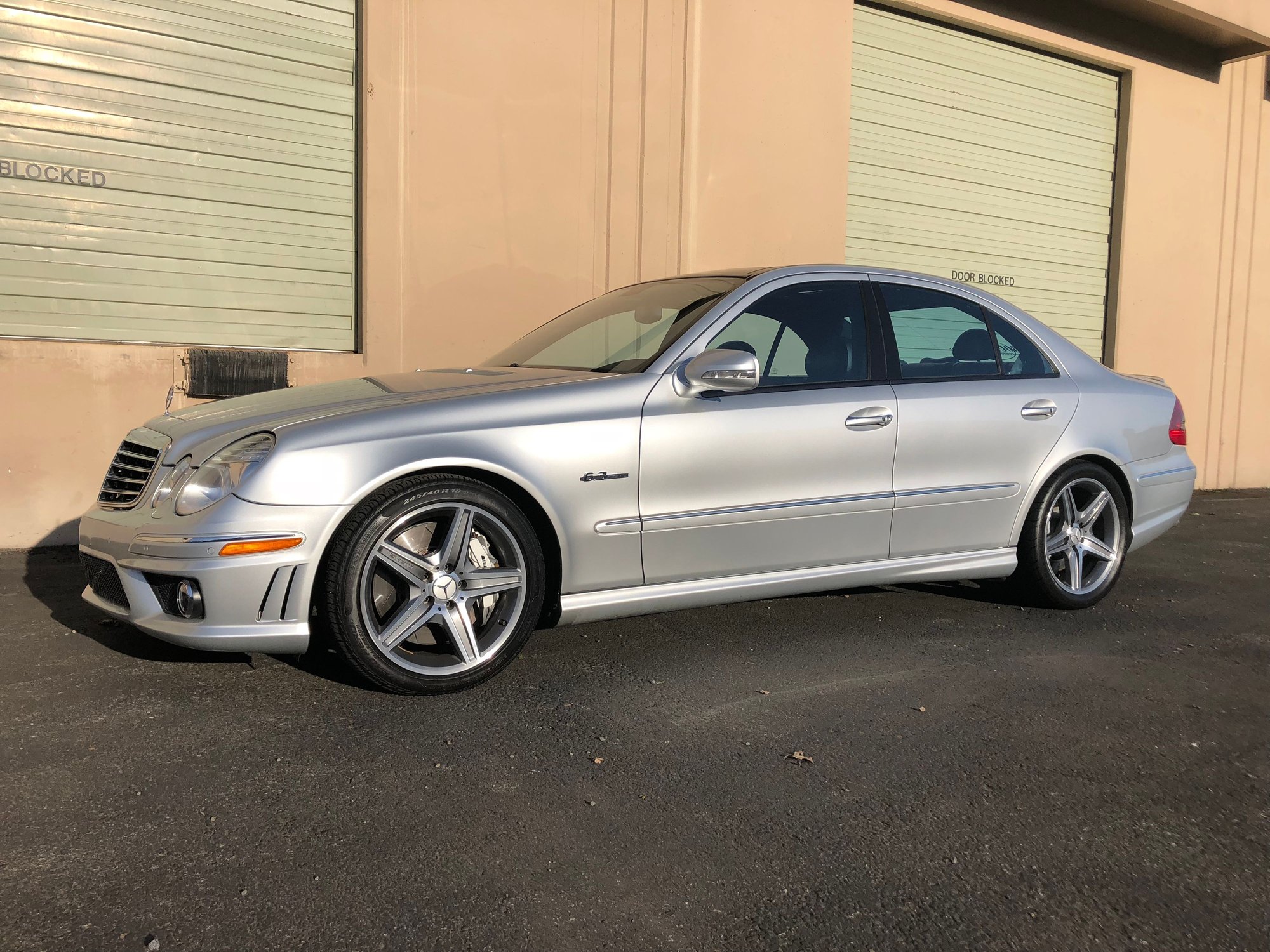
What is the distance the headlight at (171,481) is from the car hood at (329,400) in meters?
0.05

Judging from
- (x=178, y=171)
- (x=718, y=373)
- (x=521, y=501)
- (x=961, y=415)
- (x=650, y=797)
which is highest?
(x=178, y=171)

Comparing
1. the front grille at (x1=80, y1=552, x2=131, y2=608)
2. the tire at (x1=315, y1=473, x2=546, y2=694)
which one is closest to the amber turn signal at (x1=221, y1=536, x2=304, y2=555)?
the tire at (x1=315, y1=473, x2=546, y2=694)

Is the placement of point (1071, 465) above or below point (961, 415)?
below

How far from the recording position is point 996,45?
1010cm

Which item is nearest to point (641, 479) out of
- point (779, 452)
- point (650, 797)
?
point (779, 452)

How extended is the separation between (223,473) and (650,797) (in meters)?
1.69

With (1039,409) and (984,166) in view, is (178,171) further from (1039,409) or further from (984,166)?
(984,166)

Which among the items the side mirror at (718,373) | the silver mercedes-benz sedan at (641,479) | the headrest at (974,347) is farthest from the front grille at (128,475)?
the headrest at (974,347)

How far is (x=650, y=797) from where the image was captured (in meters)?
2.74

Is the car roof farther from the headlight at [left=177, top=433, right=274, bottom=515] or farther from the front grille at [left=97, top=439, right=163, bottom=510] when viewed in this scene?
the front grille at [left=97, top=439, right=163, bottom=510]

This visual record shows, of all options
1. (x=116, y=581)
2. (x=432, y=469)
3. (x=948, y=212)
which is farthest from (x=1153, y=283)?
(x=116, y=581)

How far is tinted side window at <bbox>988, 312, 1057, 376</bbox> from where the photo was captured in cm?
482

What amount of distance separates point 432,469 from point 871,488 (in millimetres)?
1818

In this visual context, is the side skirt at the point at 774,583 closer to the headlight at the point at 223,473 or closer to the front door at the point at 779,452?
the front door at the point at 779,452
